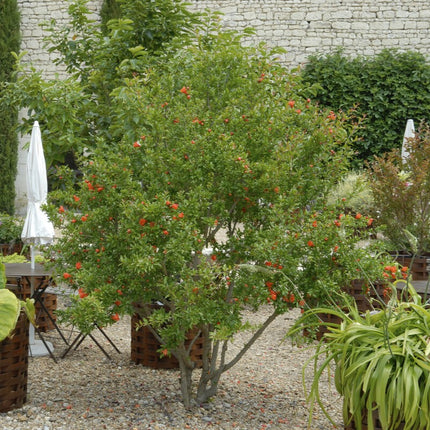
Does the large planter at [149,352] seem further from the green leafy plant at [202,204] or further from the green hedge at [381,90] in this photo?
the green hedge at [381,90]

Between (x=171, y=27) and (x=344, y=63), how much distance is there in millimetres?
7640

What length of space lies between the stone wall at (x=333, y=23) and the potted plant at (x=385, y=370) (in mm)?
11423

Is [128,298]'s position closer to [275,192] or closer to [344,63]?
[275,192]

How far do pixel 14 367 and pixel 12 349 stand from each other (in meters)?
0.10

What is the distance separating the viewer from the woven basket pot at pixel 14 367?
345 cm

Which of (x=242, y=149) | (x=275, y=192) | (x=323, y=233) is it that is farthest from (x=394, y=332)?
(x=242, y=149)

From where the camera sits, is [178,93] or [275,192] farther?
[178,93]

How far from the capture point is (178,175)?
11.3 feet

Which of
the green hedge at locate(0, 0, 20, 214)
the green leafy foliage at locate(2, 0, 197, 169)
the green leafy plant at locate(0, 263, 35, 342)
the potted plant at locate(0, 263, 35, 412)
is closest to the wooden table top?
the potted plant at locate(0, 263, 35, 412)

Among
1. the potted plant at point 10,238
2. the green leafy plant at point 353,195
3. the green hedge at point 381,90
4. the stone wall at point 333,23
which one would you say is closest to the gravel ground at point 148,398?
the green leafy plant at point 353,195

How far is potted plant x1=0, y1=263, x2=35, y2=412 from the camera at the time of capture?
336cm

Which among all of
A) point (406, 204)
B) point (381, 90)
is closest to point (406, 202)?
point (406, 204)

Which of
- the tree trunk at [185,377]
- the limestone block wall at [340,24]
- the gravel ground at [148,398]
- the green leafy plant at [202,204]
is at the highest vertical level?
the limestone block wall at [340,24]

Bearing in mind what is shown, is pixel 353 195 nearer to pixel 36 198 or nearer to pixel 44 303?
pixel 36 198
